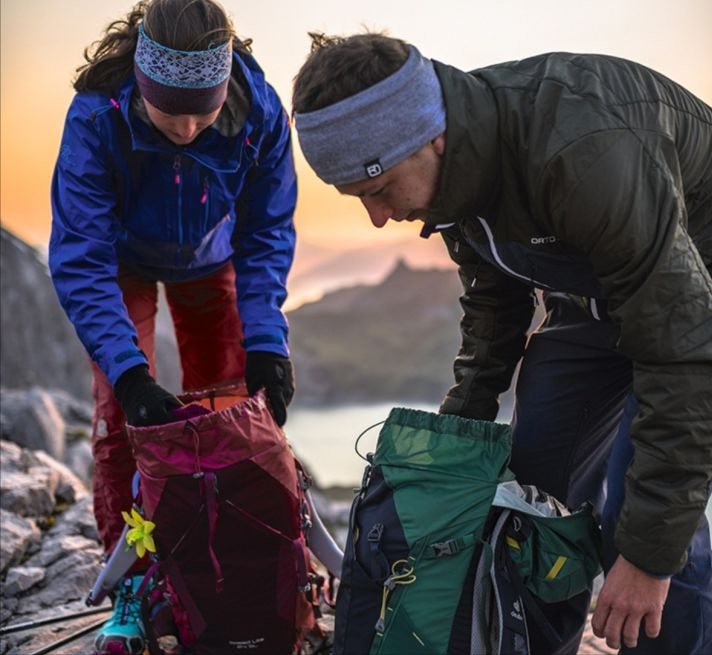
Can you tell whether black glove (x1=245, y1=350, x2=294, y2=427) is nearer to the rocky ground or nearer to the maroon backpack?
the maroon backpack

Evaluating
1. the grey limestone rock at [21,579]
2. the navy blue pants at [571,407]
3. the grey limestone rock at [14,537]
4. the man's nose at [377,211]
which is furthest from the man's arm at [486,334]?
the grey limestone rock at [14,537]

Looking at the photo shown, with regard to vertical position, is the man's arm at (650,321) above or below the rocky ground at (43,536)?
above

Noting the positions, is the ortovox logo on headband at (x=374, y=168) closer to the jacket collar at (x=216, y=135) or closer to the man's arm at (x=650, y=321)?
the man's arm at (x=650, y=321)

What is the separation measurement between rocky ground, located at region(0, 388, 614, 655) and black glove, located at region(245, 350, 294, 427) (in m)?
0.99

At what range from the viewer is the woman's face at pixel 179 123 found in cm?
339

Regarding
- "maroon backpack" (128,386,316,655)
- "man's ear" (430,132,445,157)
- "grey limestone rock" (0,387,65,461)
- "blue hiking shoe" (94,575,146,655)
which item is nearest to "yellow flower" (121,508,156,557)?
"maroon backpack" (128,386,316,655)

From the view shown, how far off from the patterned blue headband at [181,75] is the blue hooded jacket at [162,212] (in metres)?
0.17

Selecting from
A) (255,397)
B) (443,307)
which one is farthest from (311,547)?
(443,307)

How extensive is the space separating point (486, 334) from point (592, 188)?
1.12m

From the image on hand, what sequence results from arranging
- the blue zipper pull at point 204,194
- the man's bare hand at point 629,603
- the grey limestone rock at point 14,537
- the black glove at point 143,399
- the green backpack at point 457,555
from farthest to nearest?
1. the grey limestone rock at point 14,537
2. the blue zipper pull at point 204,194
3. the black glove at point 143,399
4. the green backpack at point 457,555
5. the man's bare hand at point 629,603

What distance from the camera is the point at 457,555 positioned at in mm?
2670

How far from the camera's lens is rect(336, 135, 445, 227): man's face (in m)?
2.39

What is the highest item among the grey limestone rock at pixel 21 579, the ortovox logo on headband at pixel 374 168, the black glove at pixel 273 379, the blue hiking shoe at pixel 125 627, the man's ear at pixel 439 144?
the man's ear at pixel 439 144

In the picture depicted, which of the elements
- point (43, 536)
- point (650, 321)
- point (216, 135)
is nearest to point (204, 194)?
point (216, 135)
